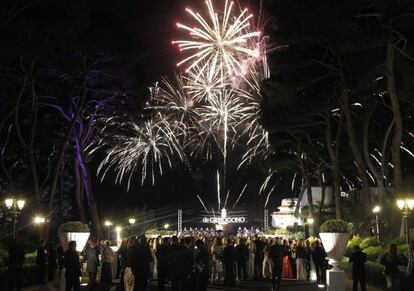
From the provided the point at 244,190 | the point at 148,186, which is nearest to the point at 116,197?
the point at 148,186

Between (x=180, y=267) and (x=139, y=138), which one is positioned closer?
(x=180, y=267)

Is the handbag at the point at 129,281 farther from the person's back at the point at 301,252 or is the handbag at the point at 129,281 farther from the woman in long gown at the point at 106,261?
the person's back at the point at 301,252

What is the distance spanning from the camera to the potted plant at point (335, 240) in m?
16.0

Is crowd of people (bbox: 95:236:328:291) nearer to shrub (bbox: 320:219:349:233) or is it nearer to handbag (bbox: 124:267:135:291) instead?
handbag (bbox: 124:267:135:291)

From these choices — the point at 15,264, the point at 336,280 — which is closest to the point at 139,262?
the point at 15,264

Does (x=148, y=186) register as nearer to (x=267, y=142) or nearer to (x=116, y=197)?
(x=116, y=197)

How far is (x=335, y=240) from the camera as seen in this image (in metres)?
16.0

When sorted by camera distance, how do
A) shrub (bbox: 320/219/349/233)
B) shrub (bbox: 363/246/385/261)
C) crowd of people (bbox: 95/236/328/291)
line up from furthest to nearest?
1. shrub (bbox: 363/246/385/261)
2. shrub (bbox: 320/219/349/233)
3. crowd of people (bbox: 95/236/328/291)

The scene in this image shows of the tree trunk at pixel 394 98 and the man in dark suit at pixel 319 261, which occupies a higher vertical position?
the tree trunk at pixel 394 98

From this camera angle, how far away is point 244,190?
73000 millimetres

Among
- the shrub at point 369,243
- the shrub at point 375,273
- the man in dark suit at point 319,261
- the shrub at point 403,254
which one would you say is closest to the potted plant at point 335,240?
the shrub at point 403,254

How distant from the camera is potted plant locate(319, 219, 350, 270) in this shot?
16016 mm

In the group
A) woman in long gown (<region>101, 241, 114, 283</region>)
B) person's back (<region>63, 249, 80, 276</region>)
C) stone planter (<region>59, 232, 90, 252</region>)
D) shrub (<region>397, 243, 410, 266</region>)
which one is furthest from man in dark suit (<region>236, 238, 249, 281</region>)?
person's back (<region>63, 249, 80, 276</region>)

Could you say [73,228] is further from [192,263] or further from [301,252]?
[301,252]
